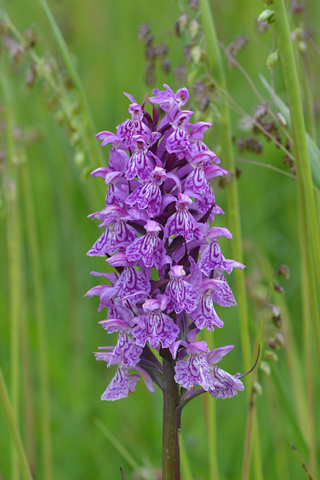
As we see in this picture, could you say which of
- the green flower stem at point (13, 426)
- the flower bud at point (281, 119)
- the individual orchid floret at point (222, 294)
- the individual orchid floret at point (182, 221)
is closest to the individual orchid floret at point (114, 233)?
the individual orchid floret at point (182, 221)

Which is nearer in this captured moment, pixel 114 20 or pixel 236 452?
pixel 236 452

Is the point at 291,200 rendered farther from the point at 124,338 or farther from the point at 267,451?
the point at 124,338

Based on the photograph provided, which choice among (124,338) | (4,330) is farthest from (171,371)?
(4,330)

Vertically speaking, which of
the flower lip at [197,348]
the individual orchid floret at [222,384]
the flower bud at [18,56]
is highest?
the flower bud at [18,56]

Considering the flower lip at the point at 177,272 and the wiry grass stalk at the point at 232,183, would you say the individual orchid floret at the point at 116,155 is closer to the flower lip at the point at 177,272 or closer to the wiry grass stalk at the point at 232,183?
the flower lip at the point at 177,272

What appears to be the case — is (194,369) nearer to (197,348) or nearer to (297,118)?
(197,348)

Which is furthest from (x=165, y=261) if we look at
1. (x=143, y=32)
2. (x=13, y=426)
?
(x=143, y=32)
